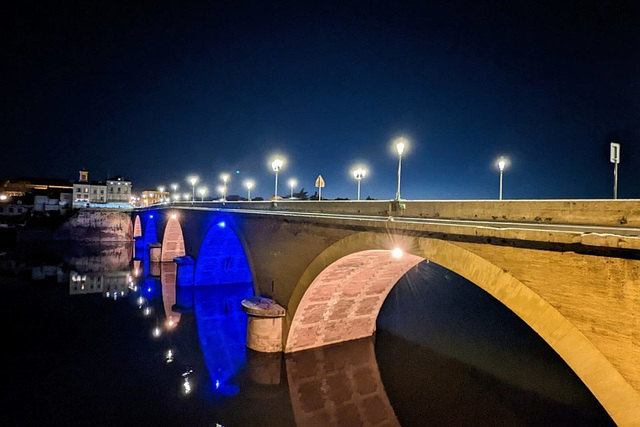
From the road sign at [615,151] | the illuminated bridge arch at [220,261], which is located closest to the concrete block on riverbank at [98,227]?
the illuminated bridge arch at [220,261]

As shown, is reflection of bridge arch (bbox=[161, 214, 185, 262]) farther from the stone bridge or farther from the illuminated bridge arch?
the stone bridge

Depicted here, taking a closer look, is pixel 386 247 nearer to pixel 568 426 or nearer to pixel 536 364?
pixel 568 426

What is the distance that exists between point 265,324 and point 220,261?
47.0 feet

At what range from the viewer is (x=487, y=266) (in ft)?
21.6

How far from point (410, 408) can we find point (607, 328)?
799 cm

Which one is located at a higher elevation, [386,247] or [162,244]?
[386,247]

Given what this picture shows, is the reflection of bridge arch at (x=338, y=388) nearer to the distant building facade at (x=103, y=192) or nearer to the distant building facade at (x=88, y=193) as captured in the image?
the distant building facade at (x=103, y=192)

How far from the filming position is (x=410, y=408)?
11.5 meters

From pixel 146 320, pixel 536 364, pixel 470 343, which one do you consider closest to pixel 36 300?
pixel 146 320

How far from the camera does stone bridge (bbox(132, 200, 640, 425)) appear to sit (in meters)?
4.81

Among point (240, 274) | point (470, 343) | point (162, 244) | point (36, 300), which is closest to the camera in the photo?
point (470, 343)

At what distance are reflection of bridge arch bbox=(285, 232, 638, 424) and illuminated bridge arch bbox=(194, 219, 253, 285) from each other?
36.6 ft

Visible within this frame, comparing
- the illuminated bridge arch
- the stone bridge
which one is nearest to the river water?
the stone bridge

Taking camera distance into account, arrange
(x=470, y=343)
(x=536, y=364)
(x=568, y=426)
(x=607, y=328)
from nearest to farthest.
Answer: (x=607, y=328), (x=568, y=426), (x=536, y=364), (x=470, y=343)
